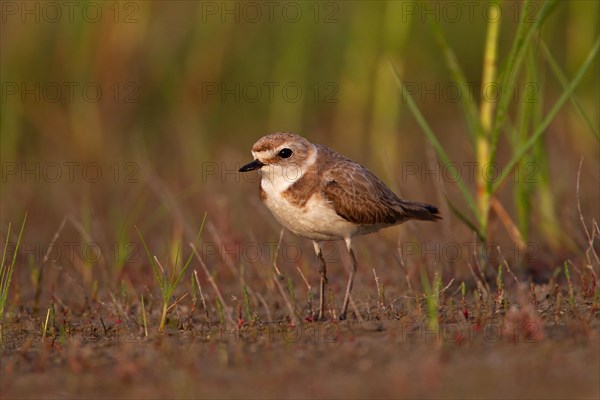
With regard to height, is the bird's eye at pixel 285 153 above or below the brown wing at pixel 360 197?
above

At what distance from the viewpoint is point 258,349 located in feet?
17.8

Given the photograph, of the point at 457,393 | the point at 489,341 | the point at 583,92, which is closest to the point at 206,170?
the point at 583,92

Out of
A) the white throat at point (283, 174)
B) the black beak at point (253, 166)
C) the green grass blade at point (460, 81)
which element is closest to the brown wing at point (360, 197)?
the white throat at point (283, 174)

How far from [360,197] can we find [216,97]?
6293mm

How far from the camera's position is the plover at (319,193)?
615 cm

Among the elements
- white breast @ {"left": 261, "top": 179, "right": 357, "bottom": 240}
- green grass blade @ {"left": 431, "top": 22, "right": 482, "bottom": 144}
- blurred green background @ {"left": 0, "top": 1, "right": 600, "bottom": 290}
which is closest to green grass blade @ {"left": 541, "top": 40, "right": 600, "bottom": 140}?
green grass blade @ {"left": 431, "top": 22, "right": 482, "bottom": 144}

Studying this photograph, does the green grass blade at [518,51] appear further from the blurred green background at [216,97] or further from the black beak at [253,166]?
the blurred green background at [216,97]

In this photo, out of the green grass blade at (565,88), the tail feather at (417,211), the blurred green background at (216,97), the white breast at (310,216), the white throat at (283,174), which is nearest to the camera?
the white breast at (310,216)

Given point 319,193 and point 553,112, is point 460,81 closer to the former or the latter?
point 553,112

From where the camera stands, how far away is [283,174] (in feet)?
20.6

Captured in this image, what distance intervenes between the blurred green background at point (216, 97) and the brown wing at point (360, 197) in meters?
2.48

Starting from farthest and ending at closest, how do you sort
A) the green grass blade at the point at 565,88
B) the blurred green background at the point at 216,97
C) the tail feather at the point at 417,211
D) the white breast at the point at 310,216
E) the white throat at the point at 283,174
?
the blurred green background at the point at 216,97, the tail feather at the point at 417,211, the green grass blade at the point at 565,88, the white throat at the point at 283,174, the white breast at the point at 310,216

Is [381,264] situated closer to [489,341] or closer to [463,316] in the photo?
[463,316]

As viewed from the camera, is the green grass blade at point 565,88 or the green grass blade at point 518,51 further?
the green grass blade at point 565,88
